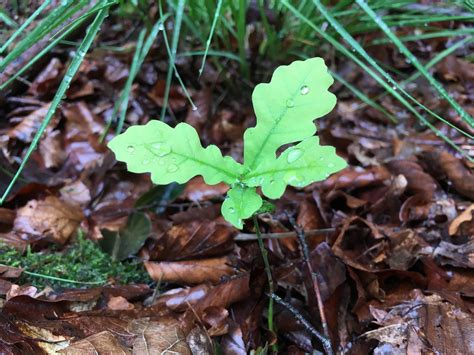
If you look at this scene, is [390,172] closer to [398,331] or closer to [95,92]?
[398,331]

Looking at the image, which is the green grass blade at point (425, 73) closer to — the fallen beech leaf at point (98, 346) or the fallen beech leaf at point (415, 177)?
the fallen beech leaf at point (415, 177)

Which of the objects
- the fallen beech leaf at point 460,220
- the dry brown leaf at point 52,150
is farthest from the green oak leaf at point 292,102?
the dry brown leaf at point 52,150

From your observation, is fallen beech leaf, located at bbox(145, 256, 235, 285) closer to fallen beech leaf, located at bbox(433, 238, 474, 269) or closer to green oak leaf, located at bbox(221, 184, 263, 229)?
green oak leaf, located at bbox(221, 184, 263, 229)

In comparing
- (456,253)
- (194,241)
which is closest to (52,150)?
(194,241)

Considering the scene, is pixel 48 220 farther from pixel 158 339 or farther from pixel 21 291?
pixel 158 339

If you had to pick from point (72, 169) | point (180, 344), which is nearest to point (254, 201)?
point (180, 344)

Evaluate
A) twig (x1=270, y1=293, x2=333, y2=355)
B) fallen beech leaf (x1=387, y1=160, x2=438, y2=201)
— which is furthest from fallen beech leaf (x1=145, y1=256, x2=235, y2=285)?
fallen beech leaf (x1=387, y1=160, x2=438, y2=201)

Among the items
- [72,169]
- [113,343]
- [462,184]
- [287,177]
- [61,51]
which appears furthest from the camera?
[61,51]
